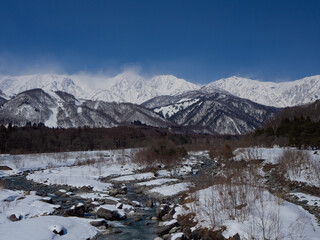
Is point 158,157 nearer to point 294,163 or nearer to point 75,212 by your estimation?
point 294,163

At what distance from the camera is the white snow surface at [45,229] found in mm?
11273

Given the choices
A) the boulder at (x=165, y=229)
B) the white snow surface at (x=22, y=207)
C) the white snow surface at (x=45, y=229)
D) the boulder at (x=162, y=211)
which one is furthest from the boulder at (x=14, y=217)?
the boulder at (x=162, y=211)

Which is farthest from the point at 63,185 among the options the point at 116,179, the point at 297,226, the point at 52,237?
the point at 297,226

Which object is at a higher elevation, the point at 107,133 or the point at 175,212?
the point at 107,133

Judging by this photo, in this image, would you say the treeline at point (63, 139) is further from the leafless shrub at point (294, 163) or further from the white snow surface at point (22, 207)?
the white snow surface at point (22, 207)

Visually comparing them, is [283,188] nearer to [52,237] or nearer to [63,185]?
[52,237]

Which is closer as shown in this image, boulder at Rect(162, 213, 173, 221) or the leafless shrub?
boulder at Rect(162, 213, 173, 221)

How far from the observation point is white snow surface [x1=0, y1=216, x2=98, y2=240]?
11.3 m

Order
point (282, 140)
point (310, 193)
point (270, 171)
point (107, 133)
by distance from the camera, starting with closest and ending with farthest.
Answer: point (310, 193), point (270, 171), point (282, 140), point (107, 133)

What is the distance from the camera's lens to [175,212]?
16.5m

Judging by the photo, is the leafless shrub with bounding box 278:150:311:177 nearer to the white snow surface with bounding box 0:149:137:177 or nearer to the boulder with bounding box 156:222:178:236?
the boulder with bounding box 156:222:178:236

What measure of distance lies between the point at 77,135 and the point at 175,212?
9897 cm

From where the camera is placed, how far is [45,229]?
12.4m

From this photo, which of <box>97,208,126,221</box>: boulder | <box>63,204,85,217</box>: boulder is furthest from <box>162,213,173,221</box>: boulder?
<box>63,204,85,217</box>: boulder
